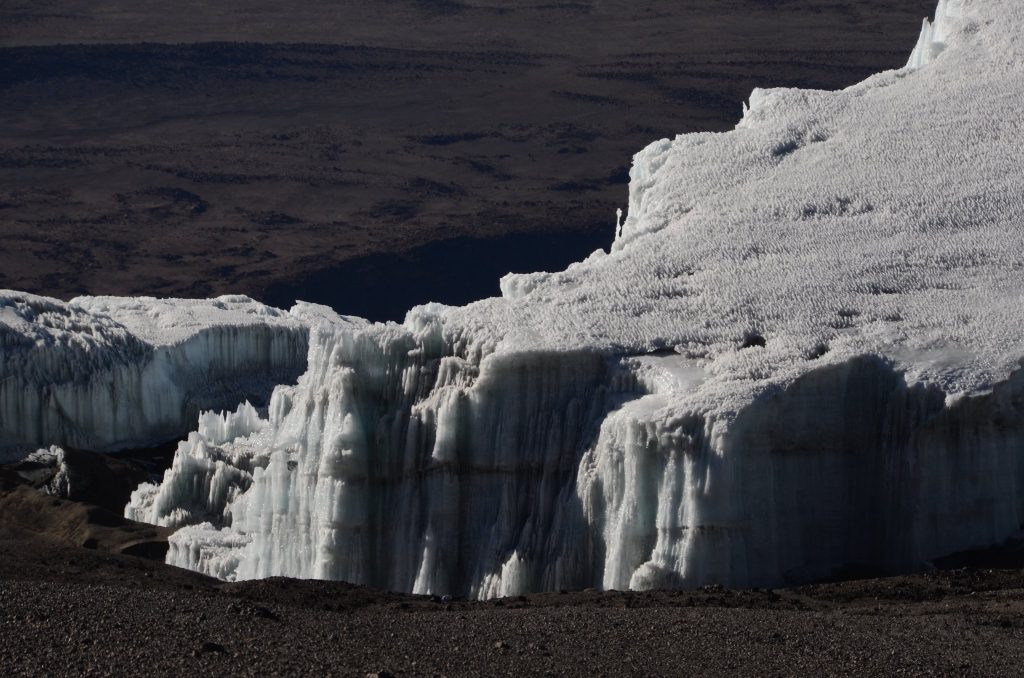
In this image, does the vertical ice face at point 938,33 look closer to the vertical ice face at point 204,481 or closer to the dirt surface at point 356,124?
the vertical ice face at point 204,481

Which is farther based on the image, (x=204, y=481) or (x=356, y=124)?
(x=356, y=124)

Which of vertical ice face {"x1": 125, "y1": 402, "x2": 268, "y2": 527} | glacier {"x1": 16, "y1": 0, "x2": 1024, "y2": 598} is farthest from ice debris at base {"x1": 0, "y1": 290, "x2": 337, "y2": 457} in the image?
glacier {"x1": 16, "y1": 0, "x2": 1024, "y2": 598}

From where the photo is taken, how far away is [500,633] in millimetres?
24859

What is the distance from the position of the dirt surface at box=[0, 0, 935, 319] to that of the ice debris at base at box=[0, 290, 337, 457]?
64.6m

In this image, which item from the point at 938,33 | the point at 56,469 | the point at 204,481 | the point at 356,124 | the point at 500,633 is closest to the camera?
the point at 500,633

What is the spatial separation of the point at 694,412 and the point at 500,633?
17.9 feet

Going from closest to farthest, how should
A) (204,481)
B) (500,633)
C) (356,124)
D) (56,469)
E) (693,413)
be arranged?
(500,633) < (693,413) < (204,481) < (56,469) < (356,124)

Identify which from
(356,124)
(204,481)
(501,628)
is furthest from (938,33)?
(356,124)

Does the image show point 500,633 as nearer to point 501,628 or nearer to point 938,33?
point 501,628

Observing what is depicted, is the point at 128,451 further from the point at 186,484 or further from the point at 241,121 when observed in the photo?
the point at 241,121

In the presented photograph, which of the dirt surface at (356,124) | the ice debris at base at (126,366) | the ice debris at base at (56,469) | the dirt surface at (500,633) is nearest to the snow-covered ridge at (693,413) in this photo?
the dirt surface at (500,633)

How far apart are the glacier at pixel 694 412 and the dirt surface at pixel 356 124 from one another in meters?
82.9

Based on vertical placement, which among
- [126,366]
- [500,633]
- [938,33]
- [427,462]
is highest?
[938,33]

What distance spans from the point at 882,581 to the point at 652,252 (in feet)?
26.1
